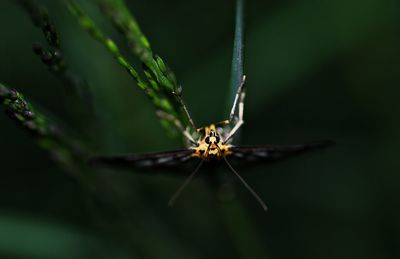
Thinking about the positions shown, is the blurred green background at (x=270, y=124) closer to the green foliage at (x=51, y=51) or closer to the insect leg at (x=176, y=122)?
the insect leg at (x=176, y=122)

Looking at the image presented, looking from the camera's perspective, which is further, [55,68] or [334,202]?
[334,202]

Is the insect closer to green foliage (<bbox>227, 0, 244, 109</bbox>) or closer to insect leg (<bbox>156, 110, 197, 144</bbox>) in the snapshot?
insect leg (<bbox>156, 110, 197, 144</bbox>)

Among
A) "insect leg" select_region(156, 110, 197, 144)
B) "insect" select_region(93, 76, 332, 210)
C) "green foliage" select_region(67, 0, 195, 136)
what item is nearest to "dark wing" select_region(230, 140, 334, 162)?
"insect" select_region(93, 76, 332, 210)

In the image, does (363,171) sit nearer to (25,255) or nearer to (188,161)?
(188,161)

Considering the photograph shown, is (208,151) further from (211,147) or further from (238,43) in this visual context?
(238,43)

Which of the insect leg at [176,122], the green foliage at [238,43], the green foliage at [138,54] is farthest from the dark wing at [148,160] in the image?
the green foliage at [238,43]

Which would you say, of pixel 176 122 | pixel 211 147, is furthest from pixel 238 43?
pixel 211 147

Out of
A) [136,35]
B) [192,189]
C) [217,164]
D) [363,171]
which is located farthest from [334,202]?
[136,35]
